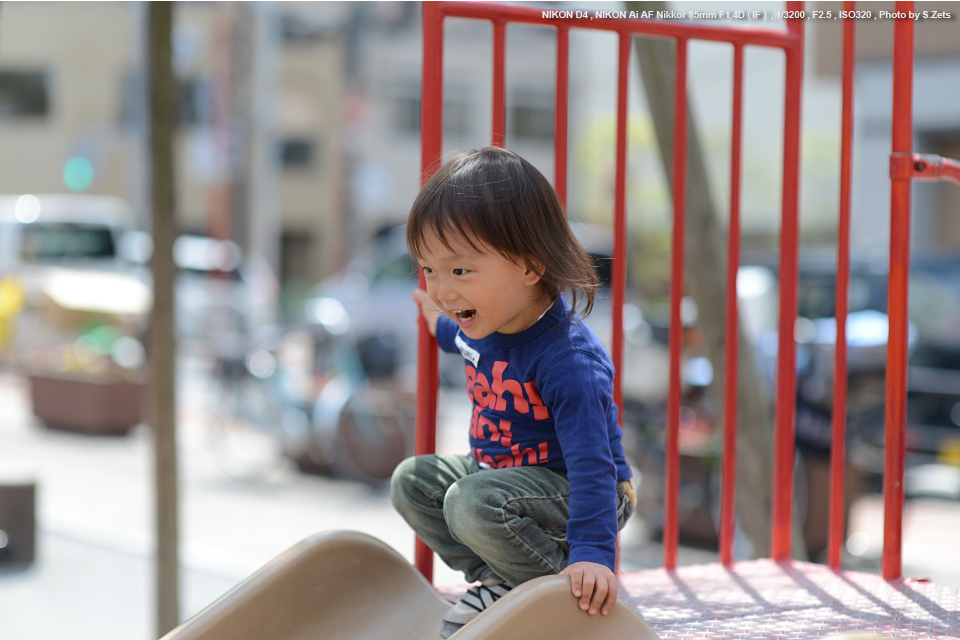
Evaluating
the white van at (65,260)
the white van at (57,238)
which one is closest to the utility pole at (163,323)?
the white van at (65,260)

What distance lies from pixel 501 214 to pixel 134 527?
4.69m

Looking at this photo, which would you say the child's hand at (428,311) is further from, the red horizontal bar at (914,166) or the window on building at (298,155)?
the window on building at (298,155)

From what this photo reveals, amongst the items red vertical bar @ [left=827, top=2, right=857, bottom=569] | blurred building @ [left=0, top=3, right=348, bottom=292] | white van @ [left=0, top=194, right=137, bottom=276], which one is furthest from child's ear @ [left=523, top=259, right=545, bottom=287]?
blurred building @ [left=0, top=3, right=348, bottom=292]

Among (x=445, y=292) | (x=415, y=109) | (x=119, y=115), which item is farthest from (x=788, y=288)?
(x=415, y=109)

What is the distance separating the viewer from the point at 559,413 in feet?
5.25

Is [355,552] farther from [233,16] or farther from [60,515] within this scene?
[233,16]

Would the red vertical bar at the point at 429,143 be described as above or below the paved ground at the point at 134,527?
above

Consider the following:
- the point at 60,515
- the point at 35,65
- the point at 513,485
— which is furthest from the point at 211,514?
the point at 35,65

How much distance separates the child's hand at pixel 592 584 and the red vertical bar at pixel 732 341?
71 cm

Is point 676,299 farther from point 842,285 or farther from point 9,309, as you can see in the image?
point 9,309

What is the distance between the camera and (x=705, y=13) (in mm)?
2553

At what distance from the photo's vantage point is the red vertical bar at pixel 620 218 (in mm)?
2053

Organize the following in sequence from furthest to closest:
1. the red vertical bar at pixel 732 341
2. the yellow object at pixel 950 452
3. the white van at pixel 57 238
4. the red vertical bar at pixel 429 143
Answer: the white van at pixel 57 238 < the yellow object at pixel 950 452 < the red vertical bar at pixel 732 341 < the red vertical bar at pixel 429 143

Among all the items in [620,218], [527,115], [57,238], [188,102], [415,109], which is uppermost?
[527,115]
